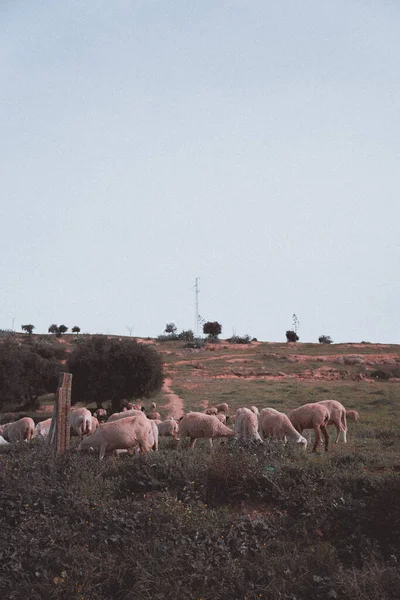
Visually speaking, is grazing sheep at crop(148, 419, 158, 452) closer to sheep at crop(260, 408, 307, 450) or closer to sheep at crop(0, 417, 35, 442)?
sheep at crop(260, 408, 307, 450)

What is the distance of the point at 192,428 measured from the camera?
16.6 meters

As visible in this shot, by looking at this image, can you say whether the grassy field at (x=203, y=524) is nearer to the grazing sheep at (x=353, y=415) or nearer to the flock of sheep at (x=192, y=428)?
the flock of sheep at (x=192, y=428)

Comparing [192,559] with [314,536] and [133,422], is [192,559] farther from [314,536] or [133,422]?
[133,422]

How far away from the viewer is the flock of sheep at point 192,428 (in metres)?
15.0

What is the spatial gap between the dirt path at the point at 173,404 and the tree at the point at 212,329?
4851cm

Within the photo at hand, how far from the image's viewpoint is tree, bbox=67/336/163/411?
120ft

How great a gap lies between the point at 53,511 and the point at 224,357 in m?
53.7

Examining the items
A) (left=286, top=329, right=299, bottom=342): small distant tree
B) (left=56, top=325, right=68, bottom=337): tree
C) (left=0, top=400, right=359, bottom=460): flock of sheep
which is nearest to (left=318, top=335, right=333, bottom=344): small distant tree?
(left=286, top=329, right=299, bottom=342): small distant tree

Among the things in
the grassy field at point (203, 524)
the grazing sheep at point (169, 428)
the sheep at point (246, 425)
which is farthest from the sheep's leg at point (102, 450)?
the grazing sheep at point (169, 428)

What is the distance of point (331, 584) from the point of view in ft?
29.6

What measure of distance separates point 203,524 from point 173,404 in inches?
972

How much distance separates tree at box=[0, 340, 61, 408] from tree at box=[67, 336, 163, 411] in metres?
3.31

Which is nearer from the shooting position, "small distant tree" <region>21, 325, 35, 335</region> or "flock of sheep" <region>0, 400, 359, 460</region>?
"flock of sheep" <region>0, 400, 359, 460</region>

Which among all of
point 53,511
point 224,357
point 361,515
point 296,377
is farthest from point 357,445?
point 224,357
